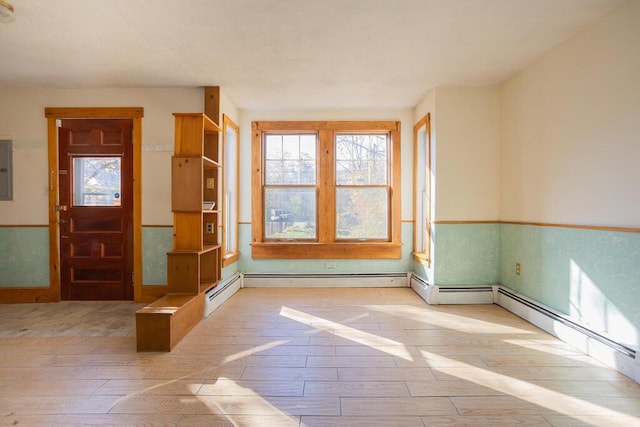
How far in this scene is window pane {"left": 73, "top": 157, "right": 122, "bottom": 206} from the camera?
4.20m

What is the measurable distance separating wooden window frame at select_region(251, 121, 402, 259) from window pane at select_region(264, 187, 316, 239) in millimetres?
109

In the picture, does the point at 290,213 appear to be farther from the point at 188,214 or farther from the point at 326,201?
the point at 188,214

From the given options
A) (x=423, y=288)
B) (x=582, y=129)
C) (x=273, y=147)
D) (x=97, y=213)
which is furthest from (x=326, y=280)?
(x=582, y=129)

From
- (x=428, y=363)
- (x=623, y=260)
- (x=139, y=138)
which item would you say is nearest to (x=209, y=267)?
(x=139, y=138)

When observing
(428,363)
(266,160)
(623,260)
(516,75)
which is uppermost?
(516,75)

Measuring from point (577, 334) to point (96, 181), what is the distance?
5238mm

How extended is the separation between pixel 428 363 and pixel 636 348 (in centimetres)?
135

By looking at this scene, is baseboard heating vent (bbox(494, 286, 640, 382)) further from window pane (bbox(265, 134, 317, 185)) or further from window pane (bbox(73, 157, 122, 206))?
window pane (bbox(73, 157, 122, 206))

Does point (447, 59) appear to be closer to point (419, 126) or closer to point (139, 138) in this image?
point (419, 126)

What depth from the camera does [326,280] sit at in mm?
4941

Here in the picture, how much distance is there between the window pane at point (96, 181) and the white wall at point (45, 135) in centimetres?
35

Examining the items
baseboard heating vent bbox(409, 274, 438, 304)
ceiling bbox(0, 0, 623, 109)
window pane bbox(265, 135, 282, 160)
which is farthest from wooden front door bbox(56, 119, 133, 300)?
baseboard heating vent bbox(409, 274, 438, 304)

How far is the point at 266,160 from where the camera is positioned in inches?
199

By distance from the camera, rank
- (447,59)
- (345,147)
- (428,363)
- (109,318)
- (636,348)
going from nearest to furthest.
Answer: (636,348), (428,363), (447,59), (109,318), (345,147)
